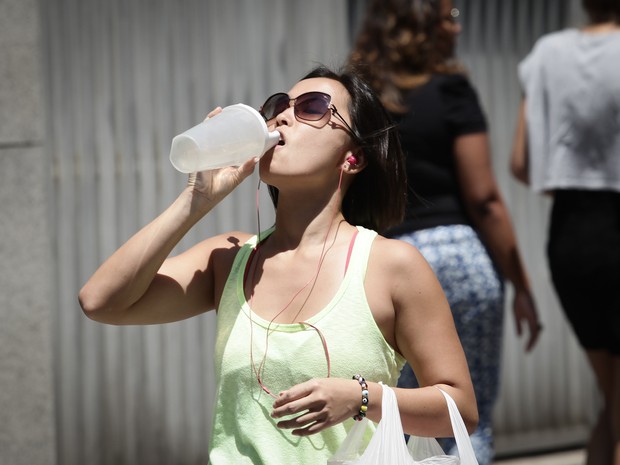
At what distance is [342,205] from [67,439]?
2740mm

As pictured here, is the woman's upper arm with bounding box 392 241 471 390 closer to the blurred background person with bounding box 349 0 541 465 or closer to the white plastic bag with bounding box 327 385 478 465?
the white plastic bag with bounding box 327 385 478 465

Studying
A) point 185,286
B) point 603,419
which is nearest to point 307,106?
point 185,286

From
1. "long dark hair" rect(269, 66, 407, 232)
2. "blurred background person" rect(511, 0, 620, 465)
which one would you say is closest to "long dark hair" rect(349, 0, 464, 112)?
"blurred background person" rect(511, 0, 620, 465)

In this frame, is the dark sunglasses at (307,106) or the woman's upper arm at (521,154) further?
the woman's upper arm at (521,154)

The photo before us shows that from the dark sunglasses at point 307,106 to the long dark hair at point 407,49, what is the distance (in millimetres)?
1337

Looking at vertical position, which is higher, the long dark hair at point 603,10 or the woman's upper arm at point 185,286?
the long dark hair at point 603,10

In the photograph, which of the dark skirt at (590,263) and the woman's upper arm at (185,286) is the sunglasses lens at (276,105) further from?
the dark skirt at (590,263)

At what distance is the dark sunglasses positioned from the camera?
8.13 feet

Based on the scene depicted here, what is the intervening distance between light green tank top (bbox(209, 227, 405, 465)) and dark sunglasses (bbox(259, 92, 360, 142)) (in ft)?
1.09

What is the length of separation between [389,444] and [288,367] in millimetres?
266

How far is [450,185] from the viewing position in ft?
12.4

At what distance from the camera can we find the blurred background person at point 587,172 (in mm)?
3898

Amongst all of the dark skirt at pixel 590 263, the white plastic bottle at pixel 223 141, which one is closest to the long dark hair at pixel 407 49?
the dark skirt at pixel 590 263

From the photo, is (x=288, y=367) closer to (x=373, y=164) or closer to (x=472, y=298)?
(x=373, y=164)
